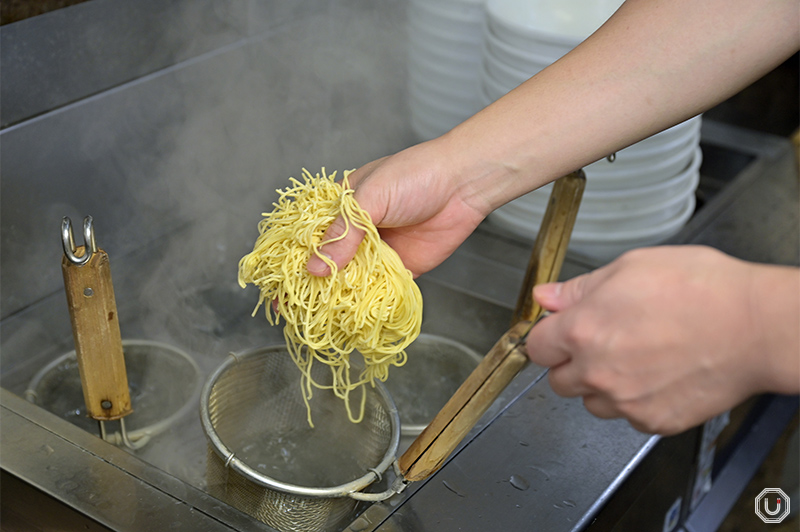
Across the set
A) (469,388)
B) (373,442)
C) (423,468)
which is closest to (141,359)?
(373,442)

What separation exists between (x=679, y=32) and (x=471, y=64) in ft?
2.84

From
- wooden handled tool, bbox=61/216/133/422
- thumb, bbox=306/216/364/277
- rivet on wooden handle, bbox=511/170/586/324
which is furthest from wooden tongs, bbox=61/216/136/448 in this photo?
rivet on wooden handle, bbox=511/170/586/324

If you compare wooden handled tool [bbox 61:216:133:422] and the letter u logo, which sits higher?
wooden handled tool [bbox 61:216:133:422]

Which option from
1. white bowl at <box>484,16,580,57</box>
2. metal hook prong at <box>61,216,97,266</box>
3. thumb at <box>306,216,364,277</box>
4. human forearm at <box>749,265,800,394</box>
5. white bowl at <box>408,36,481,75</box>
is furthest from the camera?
white bowl at <box>408,36,481,75</box>

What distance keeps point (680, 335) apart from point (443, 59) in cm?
139

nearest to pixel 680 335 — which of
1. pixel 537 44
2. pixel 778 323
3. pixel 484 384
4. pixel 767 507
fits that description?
pixel 778 323

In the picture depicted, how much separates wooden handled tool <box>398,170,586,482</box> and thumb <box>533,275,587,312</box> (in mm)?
76

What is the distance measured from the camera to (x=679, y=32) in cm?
122

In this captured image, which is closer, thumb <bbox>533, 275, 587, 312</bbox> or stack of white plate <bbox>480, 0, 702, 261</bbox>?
thumb <bbox>533, 275, 587, 312</bbox>

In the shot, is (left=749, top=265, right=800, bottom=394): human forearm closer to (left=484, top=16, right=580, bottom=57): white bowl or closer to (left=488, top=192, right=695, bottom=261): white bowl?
(left=484, top=16, right=580, bottom=57): white bowl

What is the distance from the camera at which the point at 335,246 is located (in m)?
1.16

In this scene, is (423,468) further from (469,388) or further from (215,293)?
(215,293)

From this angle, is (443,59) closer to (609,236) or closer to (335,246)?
(609,236)

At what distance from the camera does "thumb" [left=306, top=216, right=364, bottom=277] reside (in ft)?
3.79
